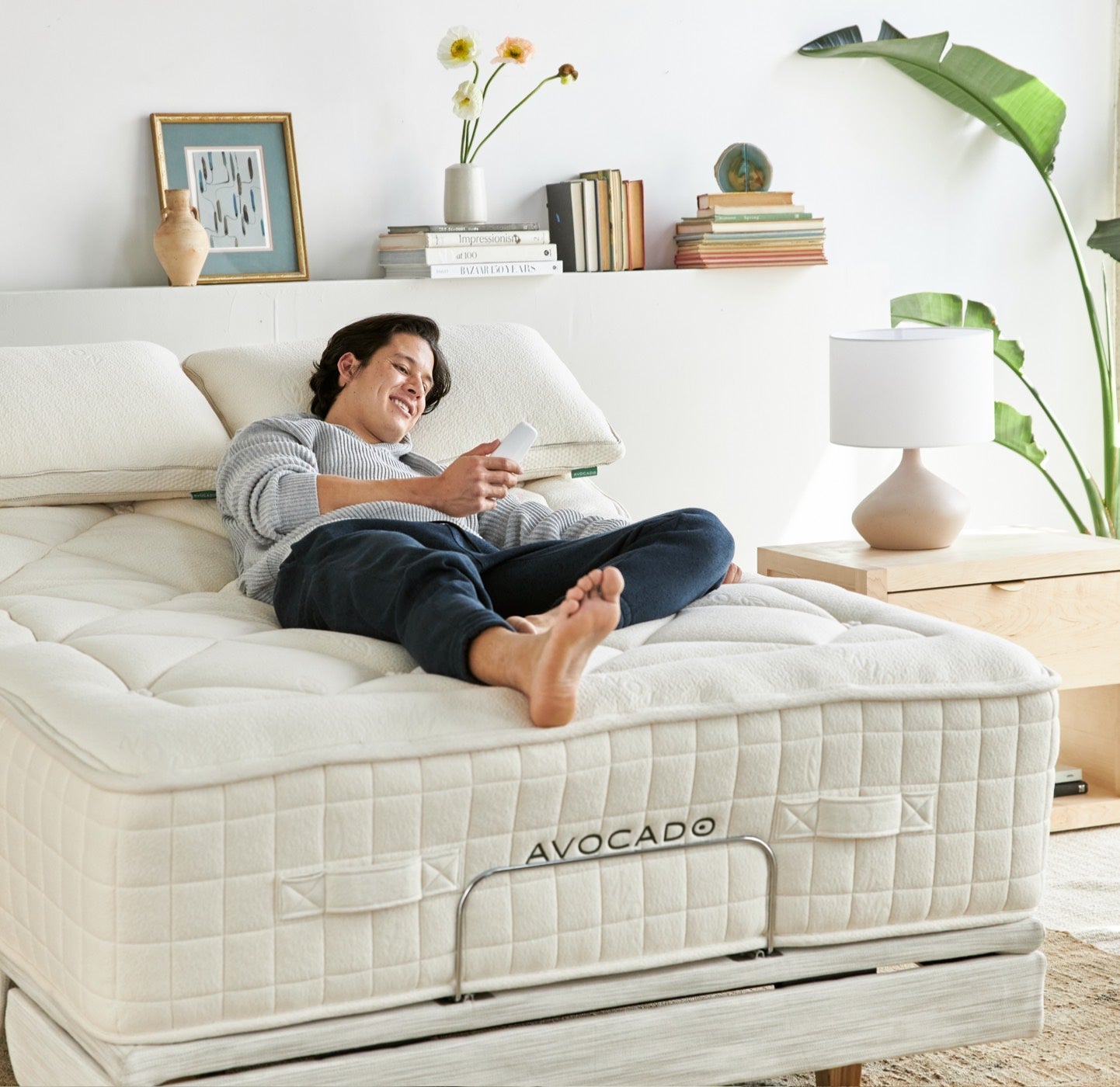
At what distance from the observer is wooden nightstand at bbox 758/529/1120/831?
7.66 ft

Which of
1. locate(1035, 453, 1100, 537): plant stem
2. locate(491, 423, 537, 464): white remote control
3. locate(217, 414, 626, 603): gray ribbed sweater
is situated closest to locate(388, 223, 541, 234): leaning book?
locate(217, 414, 626, 603): gray ribbed sweater

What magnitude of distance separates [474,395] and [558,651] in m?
1.10

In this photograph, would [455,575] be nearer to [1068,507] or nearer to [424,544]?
[424,544]

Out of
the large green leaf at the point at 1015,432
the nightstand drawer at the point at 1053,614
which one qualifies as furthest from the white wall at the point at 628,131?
the nightstand drawer at the point at 1053,614

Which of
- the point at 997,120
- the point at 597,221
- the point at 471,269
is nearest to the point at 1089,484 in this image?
the point at 997,120

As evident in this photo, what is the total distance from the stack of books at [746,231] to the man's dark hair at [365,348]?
2.76ft

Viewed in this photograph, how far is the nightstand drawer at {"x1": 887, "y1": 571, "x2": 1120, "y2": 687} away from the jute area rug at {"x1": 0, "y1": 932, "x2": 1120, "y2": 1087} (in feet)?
2.13

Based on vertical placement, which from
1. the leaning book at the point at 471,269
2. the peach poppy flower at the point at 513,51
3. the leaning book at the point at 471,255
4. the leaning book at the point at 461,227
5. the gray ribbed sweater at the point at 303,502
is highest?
the peach poppy flower at the point at 513,51

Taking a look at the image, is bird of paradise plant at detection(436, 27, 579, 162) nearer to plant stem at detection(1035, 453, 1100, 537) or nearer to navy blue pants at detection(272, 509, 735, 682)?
navy blue pants at detection(272, 509, 735, 682)

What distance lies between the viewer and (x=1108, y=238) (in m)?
3.12

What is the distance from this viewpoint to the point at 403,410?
7.20 ft

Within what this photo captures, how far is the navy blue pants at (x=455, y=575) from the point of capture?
1.47 metres

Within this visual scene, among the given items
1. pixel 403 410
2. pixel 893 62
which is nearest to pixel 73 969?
pixel 403 410

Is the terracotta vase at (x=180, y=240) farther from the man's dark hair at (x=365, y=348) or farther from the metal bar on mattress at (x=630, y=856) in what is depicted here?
the metal bar on mattress at (x=630, y=856)
